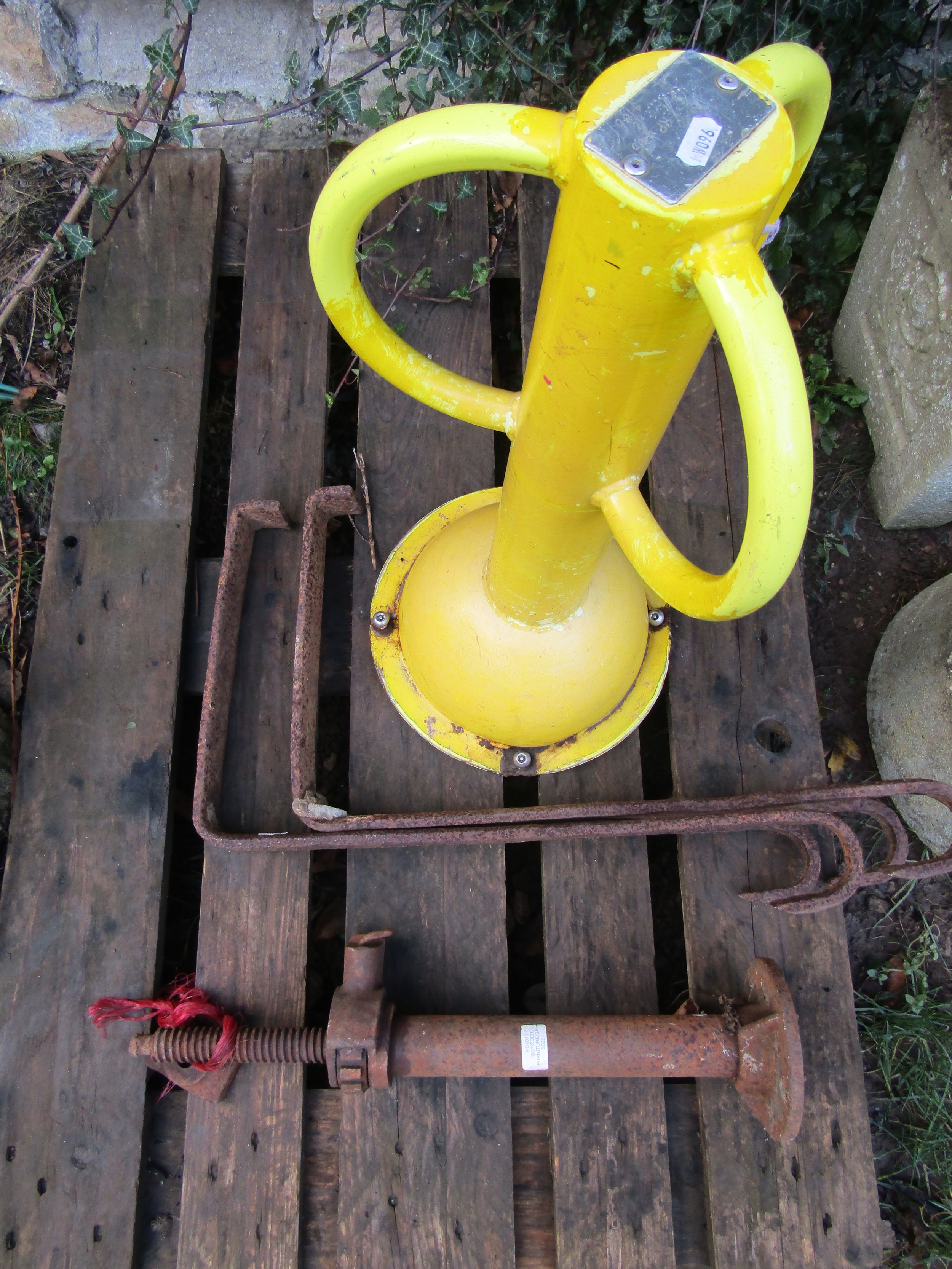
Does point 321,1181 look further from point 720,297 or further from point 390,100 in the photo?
point 390,100

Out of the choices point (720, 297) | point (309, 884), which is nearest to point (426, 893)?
point (309, 884)

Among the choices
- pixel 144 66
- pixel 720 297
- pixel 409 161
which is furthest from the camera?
pixel 144 66

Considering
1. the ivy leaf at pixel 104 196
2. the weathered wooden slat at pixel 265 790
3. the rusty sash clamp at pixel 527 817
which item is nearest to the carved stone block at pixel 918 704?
the rusty sash clamp at pixel 527 817

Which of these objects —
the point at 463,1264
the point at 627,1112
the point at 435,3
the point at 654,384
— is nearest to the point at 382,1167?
the point at 463,1264

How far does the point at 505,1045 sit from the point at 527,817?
40cm

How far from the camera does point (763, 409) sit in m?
0.62

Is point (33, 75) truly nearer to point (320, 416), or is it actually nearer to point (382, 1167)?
point (320, 416)

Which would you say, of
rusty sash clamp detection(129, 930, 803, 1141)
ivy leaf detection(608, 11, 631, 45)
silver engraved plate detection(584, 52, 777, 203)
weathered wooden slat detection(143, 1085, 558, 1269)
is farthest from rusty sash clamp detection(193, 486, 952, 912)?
ivy leaf detection(608, 11, 631, 45)

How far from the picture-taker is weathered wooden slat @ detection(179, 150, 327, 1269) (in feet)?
4.59

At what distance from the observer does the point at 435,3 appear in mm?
1449

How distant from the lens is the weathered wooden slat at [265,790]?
1399 mm

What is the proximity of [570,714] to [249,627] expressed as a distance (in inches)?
28.1

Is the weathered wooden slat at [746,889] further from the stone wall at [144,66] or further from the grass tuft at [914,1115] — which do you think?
the stone wall at [144,66]

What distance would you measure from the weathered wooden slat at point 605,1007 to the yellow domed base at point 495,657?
10cm
